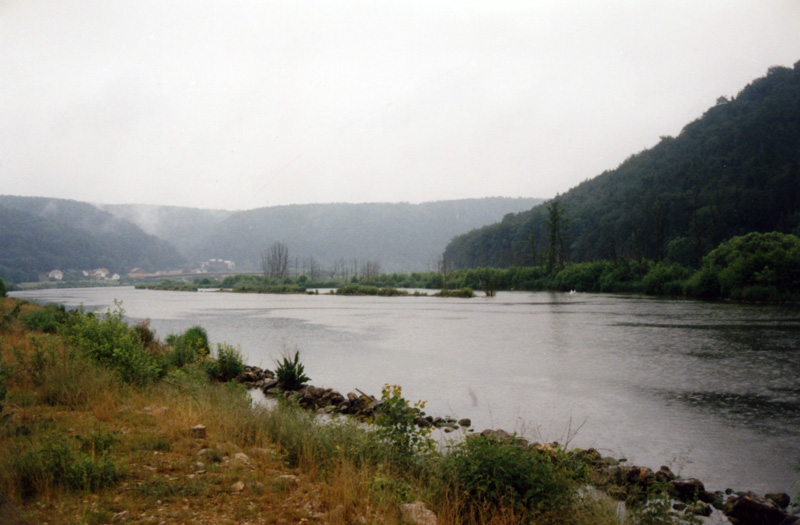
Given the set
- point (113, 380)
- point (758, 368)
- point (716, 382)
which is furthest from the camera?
point (758, 368)

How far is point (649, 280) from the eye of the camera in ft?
211

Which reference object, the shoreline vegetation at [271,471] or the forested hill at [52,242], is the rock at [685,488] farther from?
the forested hill at [52,242]

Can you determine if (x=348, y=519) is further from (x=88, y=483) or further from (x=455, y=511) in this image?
(x=88, y=483)

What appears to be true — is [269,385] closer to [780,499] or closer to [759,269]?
[780,499]

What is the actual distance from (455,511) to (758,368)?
15218 millimetres

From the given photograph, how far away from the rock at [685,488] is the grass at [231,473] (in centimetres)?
204

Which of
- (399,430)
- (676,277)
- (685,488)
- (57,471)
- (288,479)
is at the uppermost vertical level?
(676,277)

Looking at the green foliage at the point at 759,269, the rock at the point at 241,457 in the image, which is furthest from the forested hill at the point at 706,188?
the rock at the point at 241,457

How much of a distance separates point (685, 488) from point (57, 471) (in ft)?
24.8

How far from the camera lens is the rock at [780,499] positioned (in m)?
6.51

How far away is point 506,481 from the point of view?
5309 millimetres

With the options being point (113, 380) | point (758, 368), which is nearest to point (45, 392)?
point (113, 380)

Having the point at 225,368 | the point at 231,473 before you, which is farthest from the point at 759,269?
the point at 231,473

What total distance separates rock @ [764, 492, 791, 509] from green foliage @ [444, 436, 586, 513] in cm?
307
